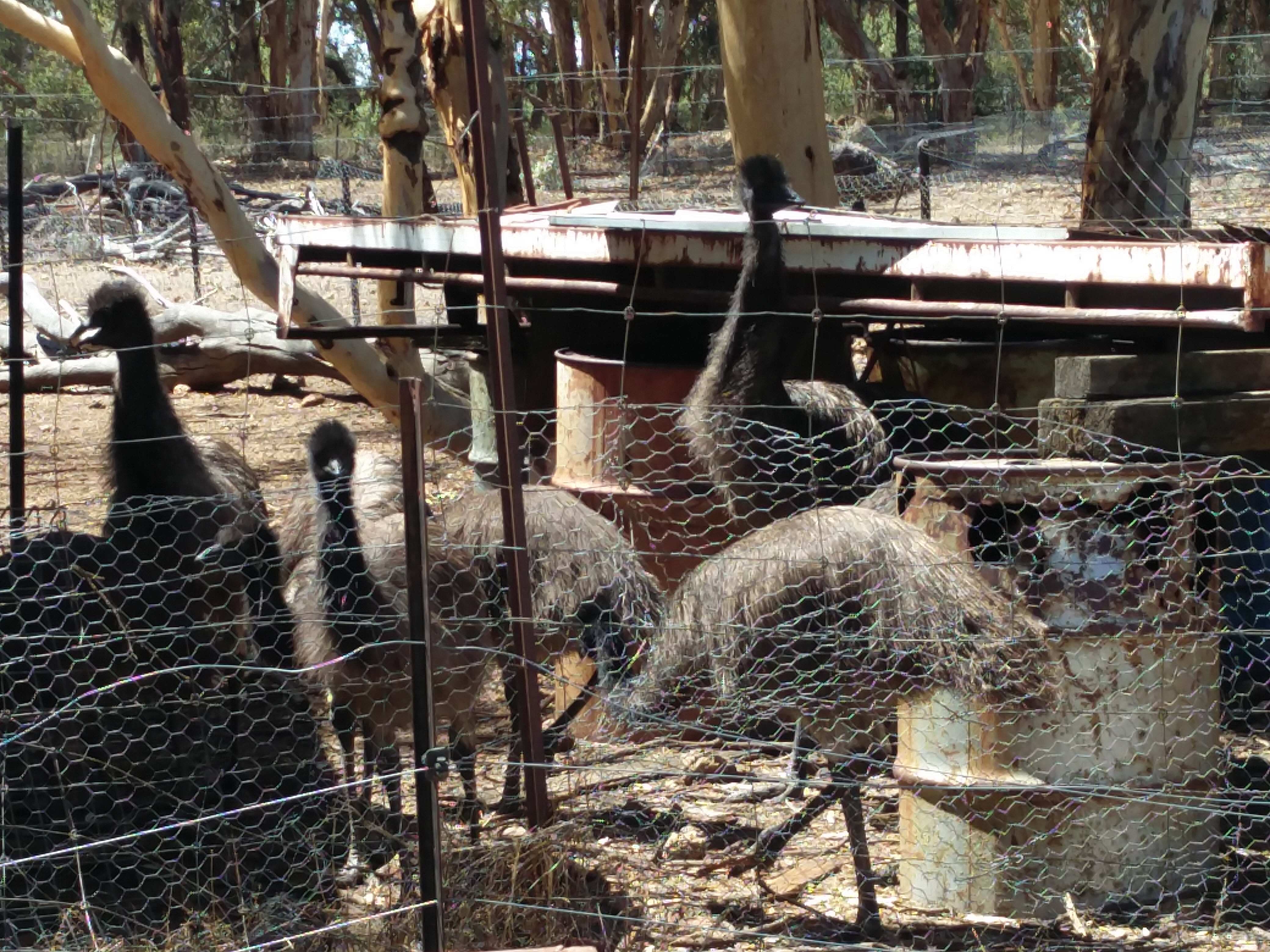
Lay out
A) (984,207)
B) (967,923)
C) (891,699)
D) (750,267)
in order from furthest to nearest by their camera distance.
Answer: (984,207), (750,267), (891,699), (967,923)

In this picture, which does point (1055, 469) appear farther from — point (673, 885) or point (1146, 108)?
point (1146, 108)

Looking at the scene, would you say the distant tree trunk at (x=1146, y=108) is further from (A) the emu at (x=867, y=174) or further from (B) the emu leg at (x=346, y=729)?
(B) the emu leg at (x=346, y=729)

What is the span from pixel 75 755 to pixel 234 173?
21024 mm

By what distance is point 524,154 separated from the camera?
974 centimetres

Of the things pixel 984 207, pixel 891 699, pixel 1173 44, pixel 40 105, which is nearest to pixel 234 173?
pixel 40 105

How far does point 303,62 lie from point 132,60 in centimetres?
576

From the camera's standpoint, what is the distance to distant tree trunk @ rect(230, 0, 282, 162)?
2958 cm

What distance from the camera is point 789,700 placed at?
4.45 m

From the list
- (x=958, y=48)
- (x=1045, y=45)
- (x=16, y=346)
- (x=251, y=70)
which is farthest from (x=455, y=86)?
(x=251, y=70)

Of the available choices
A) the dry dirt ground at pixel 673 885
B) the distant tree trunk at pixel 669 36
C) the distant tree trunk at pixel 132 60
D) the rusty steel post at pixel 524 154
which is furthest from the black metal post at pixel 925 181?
the distant tree trunk at pixel 132 60

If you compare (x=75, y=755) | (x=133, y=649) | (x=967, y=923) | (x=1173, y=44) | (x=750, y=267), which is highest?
(x=1173, y=44)

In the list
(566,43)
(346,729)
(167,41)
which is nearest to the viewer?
(346,729)

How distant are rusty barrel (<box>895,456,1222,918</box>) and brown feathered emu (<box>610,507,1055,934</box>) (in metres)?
0.10

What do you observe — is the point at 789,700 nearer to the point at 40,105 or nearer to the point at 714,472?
the point at 714,472
